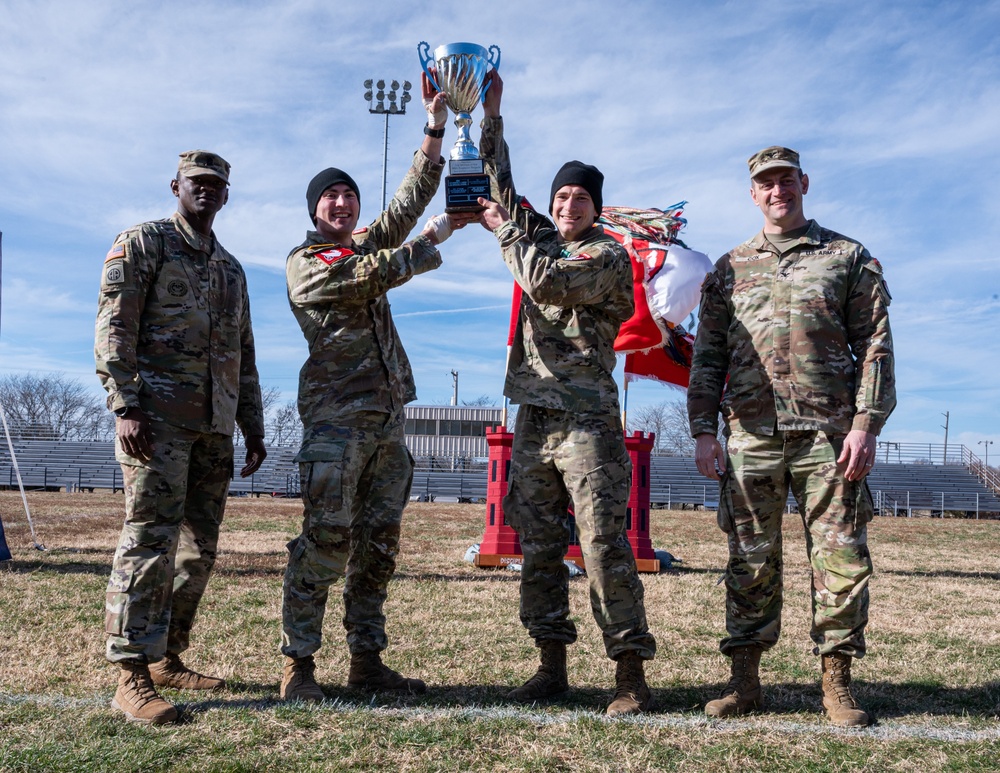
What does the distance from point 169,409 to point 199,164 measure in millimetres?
1152

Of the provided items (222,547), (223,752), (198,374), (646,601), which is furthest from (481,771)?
(222,547)

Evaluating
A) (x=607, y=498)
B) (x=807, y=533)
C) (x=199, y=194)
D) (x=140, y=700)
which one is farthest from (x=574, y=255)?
(x=140, y=700)

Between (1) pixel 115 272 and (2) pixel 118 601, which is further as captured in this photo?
(1) pixel 115 272

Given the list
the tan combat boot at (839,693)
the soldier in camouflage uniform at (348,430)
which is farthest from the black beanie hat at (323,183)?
the tan combat boot at (839,693)

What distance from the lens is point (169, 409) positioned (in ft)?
12.3

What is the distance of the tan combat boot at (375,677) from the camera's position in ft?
13.1

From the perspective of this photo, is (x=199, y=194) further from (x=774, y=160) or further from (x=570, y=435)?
(x=774, y=160)

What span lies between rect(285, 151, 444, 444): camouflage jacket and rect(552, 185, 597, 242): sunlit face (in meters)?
0.62

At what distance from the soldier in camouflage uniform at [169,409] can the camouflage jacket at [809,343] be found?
224 cm

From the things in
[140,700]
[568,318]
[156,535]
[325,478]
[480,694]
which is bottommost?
[480,694]

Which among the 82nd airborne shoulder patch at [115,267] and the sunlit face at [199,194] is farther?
the sunlit face at [199,194]

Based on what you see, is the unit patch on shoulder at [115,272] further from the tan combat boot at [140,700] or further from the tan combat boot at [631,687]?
the tan combat boot at [631,687]

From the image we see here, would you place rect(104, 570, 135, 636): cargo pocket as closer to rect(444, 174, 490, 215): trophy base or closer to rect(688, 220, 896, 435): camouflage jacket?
rect(444, 174, 490, 215): trophy base

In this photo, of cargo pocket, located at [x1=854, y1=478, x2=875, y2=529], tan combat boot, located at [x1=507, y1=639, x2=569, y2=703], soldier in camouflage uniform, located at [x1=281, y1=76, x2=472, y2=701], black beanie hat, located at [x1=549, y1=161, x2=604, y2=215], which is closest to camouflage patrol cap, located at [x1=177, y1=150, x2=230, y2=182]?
soldier in camouflage uniform, located at [x1=281, y1=76, x2=472, y2=701]
